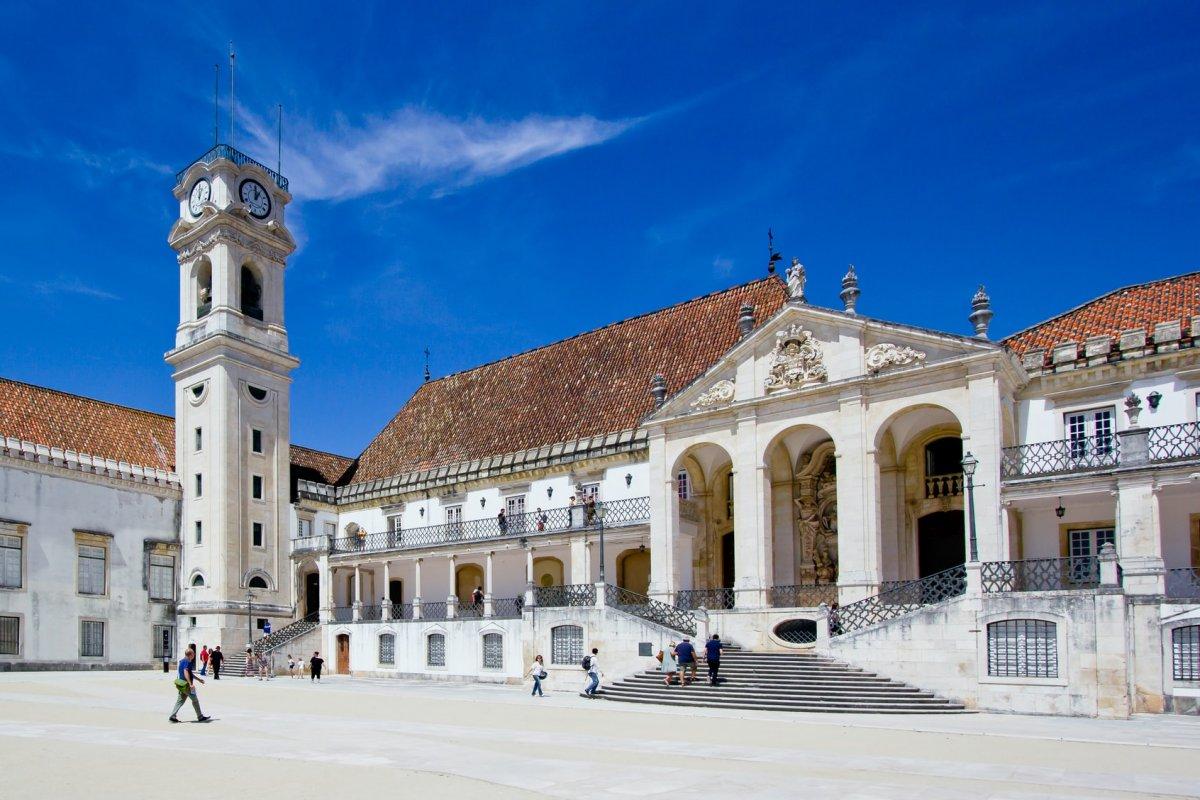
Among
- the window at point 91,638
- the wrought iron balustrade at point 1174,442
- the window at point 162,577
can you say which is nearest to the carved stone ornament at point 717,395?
the wrought iron balustrade at point 1174,442

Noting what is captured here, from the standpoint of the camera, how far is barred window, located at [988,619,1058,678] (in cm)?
1966

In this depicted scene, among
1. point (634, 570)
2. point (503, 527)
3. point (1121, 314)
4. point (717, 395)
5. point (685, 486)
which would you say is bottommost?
point (634, 570)

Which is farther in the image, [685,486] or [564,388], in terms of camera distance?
[564,388]

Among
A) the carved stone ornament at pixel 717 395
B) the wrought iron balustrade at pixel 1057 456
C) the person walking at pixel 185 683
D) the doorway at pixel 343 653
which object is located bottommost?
the doorway at pixel 343 653

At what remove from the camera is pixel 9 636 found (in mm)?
35094

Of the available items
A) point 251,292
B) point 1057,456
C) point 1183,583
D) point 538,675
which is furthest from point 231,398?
point 1183,583

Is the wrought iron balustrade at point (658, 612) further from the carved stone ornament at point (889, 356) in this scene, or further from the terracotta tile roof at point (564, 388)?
the carved stone ornament at point (889, 356)

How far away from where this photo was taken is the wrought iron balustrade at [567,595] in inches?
1156

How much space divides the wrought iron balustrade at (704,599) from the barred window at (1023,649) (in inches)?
313

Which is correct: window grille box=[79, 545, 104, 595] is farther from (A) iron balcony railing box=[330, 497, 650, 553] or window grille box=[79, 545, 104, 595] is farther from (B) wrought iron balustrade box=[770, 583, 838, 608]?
(B) wrought iron balustrade box=[770, 583, 838, 608]

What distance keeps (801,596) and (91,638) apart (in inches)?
1057

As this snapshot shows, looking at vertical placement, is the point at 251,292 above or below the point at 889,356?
above

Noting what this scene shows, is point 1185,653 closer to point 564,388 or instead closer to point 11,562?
point 564,388

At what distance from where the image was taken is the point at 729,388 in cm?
2762
